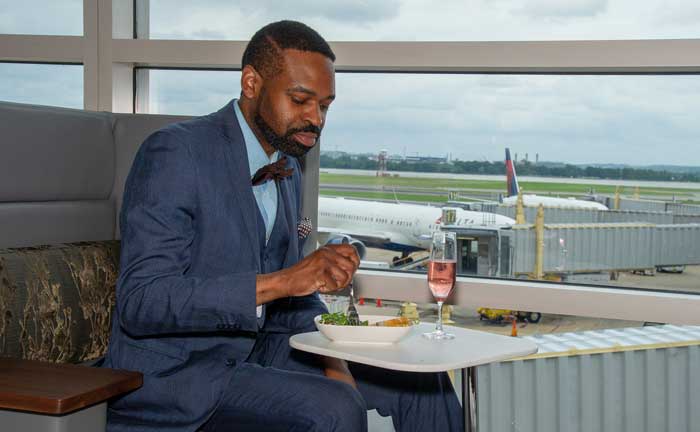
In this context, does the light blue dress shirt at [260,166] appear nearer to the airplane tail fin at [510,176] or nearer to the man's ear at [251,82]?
the man's ear at [251,82]

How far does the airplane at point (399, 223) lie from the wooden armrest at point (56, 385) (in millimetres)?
1565

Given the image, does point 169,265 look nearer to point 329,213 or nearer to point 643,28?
point 329,213

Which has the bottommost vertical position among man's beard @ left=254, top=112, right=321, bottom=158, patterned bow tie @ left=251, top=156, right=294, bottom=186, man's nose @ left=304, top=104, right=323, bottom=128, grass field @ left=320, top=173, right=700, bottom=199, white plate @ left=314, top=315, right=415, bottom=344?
white plate @ left=314, top=315, right=415, bottom=344

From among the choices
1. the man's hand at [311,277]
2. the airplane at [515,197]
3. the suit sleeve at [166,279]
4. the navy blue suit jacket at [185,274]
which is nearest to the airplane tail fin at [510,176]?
the airplane at [515,197]

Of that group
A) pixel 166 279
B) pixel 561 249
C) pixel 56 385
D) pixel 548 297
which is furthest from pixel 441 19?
pixel 56 385

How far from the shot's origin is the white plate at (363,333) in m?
1.78

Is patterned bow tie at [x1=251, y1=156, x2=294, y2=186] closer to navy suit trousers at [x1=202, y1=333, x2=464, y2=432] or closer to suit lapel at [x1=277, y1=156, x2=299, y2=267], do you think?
suit lapel at [x1=277, y1=156, x2=299, y2=267]

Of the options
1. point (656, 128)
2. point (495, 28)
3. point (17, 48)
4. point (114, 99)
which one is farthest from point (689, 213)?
point (17, 48)

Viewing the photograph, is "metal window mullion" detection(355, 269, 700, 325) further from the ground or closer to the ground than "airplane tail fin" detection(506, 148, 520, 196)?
closer to the ground

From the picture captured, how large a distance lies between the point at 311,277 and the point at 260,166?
48 cm

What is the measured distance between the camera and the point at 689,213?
9.75ft

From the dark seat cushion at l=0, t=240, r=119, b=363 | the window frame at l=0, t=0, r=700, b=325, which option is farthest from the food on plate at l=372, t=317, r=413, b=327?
the window frame at l=0, t=0, r=700, b=325

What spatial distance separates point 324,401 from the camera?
177cm

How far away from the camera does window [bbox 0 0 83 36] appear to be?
348 cm
